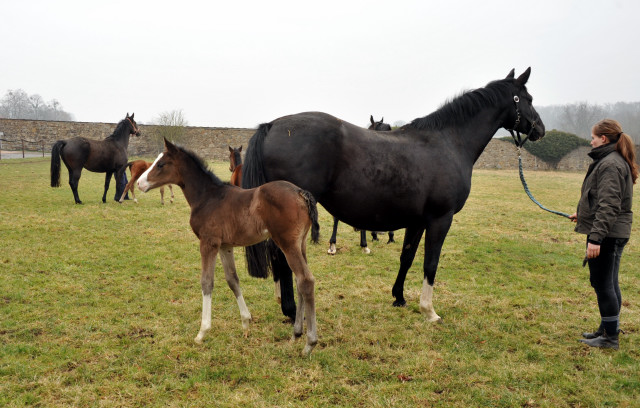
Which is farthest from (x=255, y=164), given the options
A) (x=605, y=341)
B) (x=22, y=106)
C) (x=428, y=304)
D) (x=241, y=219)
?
(x=22, y=106)

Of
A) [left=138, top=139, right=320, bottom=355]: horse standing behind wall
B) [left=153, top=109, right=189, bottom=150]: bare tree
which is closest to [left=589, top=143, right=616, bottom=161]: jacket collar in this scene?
[left=138, top=139, right=320, bottom=355]: horse standing behind wall

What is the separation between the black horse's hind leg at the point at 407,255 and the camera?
191 inches

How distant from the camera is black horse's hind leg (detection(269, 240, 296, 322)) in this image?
13.5ft

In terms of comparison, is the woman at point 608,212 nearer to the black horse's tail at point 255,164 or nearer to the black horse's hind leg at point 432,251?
the black horse's hind leg at point 432,251

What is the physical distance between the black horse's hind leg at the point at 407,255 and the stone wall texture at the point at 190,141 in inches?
→ 1178

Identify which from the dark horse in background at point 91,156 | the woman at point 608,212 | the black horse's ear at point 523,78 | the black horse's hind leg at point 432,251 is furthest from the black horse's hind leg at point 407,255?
the dark horse in background at point 91,156

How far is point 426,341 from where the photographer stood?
13.2 ft

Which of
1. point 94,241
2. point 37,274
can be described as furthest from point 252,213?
point 94,241

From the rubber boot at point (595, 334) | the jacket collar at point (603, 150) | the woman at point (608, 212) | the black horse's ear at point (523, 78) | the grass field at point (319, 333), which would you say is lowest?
the grass field at point (319, 333)

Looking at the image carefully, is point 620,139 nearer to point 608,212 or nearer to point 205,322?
point 608,212

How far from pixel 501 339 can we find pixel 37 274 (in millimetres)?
6007

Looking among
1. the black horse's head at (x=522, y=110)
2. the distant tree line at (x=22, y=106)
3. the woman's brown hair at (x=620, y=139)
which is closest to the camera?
the woman's brown hair at (x=620, y=139)

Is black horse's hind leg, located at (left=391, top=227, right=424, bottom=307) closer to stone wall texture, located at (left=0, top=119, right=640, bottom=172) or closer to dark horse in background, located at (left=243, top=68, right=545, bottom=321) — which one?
dark horse in background, located at (left=243, top=68, right=545, bottom=321)

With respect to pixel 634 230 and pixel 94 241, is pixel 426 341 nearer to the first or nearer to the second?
pixel 94 241
